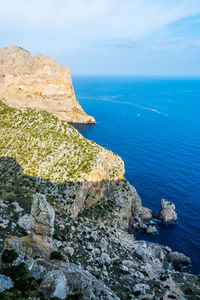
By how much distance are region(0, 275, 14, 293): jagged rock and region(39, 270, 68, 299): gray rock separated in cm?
253

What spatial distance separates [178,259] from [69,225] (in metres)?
28.8

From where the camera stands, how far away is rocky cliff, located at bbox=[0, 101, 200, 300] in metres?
21.9

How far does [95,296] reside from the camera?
23.5 metres

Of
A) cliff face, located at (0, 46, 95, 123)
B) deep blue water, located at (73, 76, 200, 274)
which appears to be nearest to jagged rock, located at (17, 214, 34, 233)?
deep blue water, located at (73, 76, 200, 274)

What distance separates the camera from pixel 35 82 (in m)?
145

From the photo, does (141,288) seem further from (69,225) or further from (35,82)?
(35,82)

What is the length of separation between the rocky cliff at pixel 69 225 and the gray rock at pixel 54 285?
0.08 meters

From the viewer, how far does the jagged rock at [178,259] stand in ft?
180

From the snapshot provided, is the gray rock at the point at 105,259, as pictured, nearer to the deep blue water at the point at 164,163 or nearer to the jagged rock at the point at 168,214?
the deep blue water at the point at 164,163

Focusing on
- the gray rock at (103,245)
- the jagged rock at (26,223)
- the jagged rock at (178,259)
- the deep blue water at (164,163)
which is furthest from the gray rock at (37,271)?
the deep blue water at (164,163)

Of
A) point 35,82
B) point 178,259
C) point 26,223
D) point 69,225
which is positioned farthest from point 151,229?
point 35,82

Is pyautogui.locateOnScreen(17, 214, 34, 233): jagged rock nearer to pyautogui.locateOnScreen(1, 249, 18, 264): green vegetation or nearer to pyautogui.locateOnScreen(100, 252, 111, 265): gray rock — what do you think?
pyautogui.locateOnScreen(1, 249, 18, 264): green vegetation

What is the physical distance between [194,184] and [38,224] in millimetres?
80430

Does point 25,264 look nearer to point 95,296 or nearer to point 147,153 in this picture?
point 95,296
